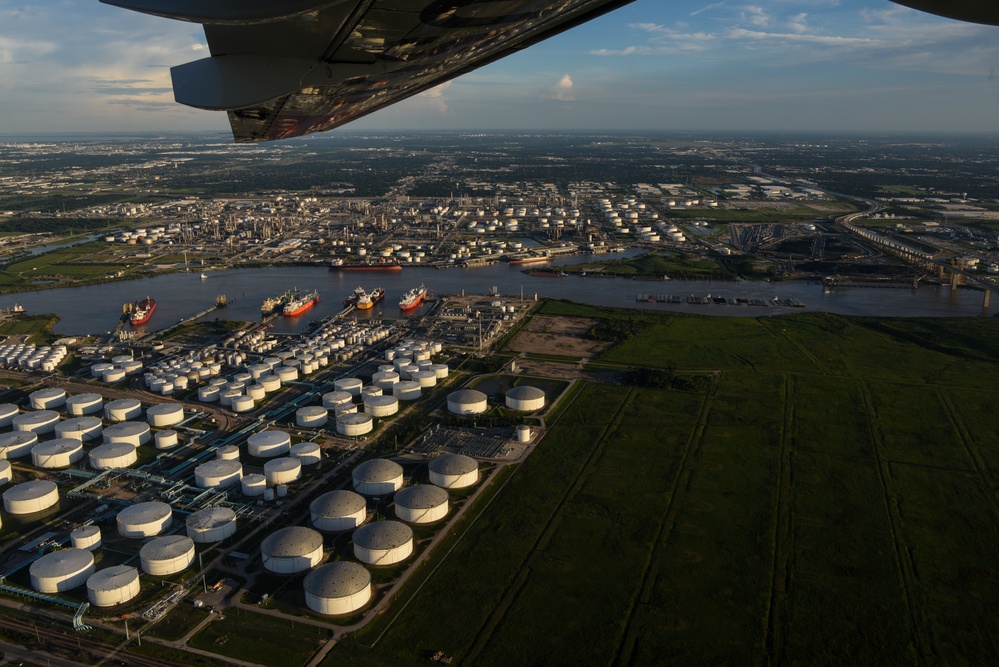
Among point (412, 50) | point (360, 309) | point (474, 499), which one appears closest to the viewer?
point (412, 50)

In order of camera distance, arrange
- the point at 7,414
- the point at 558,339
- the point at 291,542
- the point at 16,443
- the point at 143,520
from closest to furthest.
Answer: the point at 291,542 < the point at 143,520 < the point at 16,443 < the point at 7,414 < the point at 558,339

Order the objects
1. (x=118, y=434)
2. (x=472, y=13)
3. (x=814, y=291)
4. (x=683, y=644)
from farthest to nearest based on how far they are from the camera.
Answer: (x=814, y=291) < (x=118, y=434) < (x=683, y=644) < (x=472, y=13)

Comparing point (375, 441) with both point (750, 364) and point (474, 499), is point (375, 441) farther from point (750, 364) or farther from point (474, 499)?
point (750, 364)

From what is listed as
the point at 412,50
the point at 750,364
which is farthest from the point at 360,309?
the point at 412,50

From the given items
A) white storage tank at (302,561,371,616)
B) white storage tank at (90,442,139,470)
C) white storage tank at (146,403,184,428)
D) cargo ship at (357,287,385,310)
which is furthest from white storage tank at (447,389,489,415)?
cargo ship at (357,287,385,310)

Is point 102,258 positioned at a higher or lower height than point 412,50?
lower

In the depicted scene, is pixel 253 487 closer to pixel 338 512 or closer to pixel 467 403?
pixel 338 512

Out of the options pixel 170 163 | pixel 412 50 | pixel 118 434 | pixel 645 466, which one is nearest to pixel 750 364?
pixel 645 466

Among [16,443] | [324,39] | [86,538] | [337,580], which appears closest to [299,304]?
[16,443]

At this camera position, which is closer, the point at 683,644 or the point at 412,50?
the point at 412,50
